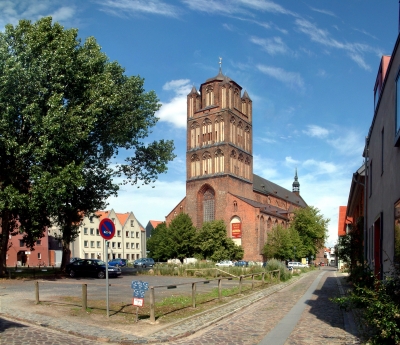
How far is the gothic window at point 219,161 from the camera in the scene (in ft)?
244

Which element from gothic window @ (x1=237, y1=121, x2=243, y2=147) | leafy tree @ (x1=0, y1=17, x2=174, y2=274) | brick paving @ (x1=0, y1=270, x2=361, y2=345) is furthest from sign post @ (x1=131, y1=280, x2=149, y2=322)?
gothic window @ (x1=237, y1=121, x2=243, y2=147)

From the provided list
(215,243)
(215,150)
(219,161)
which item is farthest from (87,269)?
(215,150)

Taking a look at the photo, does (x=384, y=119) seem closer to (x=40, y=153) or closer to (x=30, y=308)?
(x=30, y=308)

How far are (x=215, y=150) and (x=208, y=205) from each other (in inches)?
379

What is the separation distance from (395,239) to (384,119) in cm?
369

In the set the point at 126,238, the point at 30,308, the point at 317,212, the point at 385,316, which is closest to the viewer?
the point at 385,316

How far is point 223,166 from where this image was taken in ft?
243

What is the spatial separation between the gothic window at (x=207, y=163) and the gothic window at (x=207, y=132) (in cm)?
215

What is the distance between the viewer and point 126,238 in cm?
9469

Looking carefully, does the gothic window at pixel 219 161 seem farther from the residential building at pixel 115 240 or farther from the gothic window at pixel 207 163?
the residential building at pixel 115 240

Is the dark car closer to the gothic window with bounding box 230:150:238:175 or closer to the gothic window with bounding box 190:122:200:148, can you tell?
the gothic window with bounding box 230:150:238:175

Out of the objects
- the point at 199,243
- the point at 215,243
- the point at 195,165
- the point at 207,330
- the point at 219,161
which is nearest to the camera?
the point at 207,330

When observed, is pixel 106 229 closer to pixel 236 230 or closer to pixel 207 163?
pixel 236 230

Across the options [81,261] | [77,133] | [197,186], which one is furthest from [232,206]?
[77,133]
